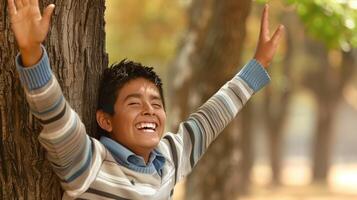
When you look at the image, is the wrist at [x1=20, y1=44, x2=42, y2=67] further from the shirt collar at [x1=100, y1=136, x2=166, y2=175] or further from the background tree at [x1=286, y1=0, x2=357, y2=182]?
the background tree at [x1=286, y1=0, x2=357, y2=182]

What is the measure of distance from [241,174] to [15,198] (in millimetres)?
20868

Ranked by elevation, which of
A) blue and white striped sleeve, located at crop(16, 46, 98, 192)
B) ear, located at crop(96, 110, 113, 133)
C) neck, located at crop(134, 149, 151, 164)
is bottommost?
blue and white striped sleeve, located at crop(16, 46, 98, 192)

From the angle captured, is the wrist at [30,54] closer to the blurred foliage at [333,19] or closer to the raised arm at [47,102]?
the raised arm at [47,102]

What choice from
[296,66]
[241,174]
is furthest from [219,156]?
[296,66]

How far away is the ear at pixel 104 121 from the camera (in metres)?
3.31

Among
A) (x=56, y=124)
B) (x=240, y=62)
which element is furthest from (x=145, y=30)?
(x=56, y=124)

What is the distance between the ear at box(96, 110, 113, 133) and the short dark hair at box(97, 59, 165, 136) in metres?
0.02

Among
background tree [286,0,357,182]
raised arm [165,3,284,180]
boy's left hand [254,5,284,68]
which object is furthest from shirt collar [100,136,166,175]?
background tree [286,0,357,182]

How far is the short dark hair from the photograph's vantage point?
10.9ft

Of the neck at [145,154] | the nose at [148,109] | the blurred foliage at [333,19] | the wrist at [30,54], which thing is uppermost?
the blurred foliage at [333,19]

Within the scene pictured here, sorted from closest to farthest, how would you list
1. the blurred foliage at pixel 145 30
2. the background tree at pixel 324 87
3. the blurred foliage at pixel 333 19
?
the blurred foliage at pixel 333 19, the blurred foliage at pixel 145 30, the background tree at pixel 324 87

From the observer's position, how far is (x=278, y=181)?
27.8 m

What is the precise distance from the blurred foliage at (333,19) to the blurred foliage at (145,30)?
545 inches

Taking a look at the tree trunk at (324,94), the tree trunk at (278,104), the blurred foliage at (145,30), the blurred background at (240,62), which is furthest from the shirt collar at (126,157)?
the tree trunk at (324,94)
